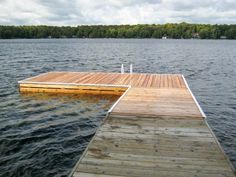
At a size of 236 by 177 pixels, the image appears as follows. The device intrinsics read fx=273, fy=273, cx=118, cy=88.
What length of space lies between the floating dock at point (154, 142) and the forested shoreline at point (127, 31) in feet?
385

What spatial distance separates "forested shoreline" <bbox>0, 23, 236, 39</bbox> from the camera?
11956cm

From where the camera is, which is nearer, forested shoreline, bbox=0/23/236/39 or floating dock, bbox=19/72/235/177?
floating dock, bbox=19/72/235/177

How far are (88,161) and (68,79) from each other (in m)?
9.84

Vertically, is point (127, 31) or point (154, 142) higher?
point (127, 31)

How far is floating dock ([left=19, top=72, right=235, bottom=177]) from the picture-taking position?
16.2 ft

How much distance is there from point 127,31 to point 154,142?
420 ft

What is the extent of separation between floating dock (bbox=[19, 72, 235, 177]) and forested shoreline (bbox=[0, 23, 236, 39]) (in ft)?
385

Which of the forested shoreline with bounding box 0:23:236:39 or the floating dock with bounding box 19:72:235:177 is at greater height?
the forested shoreline with bounding box 0:23:236:39

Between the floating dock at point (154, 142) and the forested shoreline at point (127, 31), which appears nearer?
the floating dock at point (154, 142)

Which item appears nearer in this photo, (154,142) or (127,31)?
(154,142)

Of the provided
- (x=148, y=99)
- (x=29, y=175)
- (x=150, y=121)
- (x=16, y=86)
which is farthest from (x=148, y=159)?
(x=16, y=86)

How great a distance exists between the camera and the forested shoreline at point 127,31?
120 metres

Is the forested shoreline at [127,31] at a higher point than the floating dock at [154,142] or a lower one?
higher

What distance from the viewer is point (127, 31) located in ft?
429
